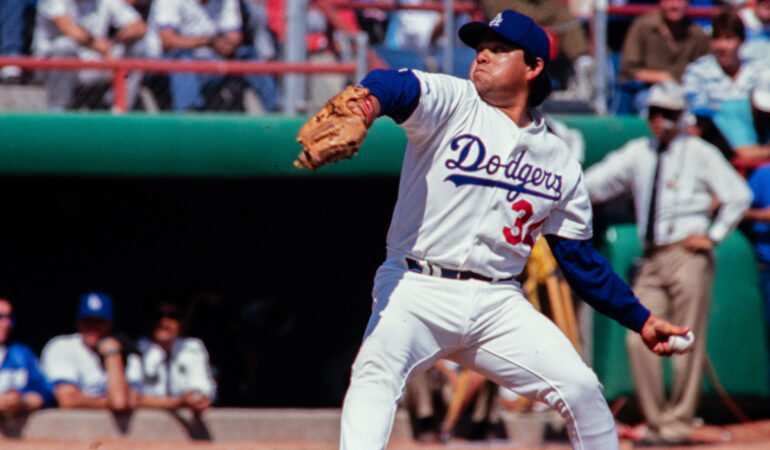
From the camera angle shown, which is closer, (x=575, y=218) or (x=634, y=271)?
(x=575, y=218)

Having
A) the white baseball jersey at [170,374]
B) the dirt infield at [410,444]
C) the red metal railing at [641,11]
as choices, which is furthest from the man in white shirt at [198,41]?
the red metal railing at [641,11]

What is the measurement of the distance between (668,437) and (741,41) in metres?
2.71

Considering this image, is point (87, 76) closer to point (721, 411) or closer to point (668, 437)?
point (668, 437)

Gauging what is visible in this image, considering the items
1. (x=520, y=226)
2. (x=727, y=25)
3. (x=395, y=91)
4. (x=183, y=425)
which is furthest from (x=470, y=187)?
(x=727, y=25)

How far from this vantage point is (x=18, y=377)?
6.68 meters

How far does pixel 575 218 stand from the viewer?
3570 millimetres

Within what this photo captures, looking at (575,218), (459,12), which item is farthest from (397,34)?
(575,218)

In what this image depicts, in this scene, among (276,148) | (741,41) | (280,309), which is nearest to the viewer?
(276,148)

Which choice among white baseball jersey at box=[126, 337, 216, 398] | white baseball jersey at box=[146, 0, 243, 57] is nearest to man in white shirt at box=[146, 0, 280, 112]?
white baseball jersey at box=[146, 0, 243, 57]

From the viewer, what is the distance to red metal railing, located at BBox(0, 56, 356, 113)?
6.55 metres

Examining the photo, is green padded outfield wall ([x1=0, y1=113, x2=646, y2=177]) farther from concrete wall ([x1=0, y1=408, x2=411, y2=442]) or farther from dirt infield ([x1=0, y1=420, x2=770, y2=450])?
dirt infield ([x1=0, y1=420, x2=770, y2=450])

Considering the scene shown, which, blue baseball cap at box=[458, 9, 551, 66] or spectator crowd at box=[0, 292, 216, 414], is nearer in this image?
blue baseball cap at box=[458, 9, 551, 66]

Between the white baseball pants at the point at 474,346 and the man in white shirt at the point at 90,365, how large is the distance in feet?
12.5

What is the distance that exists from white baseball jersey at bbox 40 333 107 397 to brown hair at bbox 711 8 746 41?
176 inches
